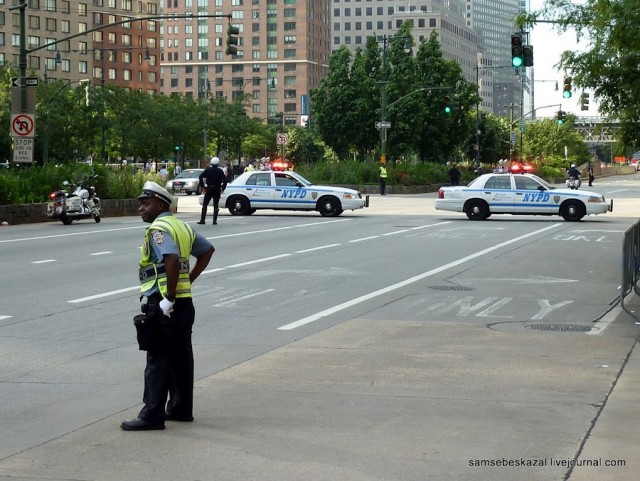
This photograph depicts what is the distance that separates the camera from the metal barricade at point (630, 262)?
14102mm

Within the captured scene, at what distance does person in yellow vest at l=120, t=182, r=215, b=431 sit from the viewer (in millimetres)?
7492

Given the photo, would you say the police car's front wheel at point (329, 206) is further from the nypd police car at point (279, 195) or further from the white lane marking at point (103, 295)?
the white lane marking at point (103, 295)

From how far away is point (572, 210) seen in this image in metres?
36.2

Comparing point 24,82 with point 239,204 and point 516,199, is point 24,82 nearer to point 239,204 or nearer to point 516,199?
point 239,204

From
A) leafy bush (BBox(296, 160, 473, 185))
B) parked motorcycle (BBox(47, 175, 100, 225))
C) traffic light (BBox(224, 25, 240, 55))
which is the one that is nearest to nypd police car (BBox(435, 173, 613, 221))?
traffic light (BBox(224, 25, 240, 55))

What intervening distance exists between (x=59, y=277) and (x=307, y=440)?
10986 mm

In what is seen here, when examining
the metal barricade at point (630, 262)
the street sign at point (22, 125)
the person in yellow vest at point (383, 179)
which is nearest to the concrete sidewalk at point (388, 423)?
the metal barricade at point (630, 262)

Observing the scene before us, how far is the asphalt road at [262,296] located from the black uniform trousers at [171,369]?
570 millimetres

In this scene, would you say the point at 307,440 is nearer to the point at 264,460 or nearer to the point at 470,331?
the point at 264,460

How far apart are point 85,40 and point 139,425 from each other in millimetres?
154171

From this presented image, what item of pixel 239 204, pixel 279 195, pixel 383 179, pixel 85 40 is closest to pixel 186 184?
pixel 383 179

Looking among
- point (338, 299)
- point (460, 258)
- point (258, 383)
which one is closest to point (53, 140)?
point (460, 258)

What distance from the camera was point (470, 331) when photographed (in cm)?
1241

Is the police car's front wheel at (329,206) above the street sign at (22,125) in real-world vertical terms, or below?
below
